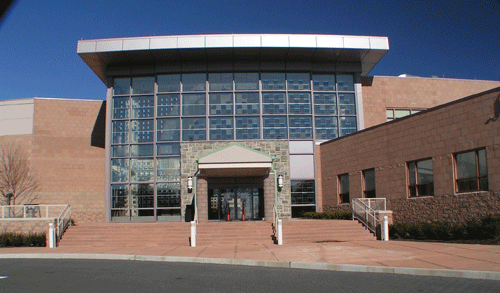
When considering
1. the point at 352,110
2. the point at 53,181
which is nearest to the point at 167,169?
the point at 53,181

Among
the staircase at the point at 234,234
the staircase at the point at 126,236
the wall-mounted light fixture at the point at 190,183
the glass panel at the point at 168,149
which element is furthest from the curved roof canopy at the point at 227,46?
the staircase at the point at 234,234

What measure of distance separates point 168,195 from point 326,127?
10833mm

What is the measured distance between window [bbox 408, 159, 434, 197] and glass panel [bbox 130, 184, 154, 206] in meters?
15.3

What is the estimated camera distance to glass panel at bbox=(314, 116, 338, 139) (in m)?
29.5

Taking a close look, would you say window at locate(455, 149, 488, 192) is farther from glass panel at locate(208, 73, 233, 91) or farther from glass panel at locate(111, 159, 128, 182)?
glass panel at locate(111, 159, 128, 182)

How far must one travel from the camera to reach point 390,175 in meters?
22.8

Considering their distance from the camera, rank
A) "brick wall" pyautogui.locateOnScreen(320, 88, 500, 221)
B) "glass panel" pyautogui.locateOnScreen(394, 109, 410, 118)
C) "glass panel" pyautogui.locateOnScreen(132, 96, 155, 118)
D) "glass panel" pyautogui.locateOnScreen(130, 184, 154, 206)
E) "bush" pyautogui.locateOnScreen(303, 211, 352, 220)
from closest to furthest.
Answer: "brick wall" pyautogui.locateOnScreen(320, 88, 500, 221) < "bush" pyautogui.locateOnScreen(303, 211, 352, 220) < "glass panel" pyautogui.locateOnScreen(130, 184, 154, 206) < "glass panel" pyautogui.locateOnScreen(132, 96, 155, 118) < "glass panel" pyautogui.locateOnScreen(394, 109, 410, 118)

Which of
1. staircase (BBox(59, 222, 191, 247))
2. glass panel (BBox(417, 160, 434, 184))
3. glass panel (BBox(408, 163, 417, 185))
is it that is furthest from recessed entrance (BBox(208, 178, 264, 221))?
Answer: glass panel (BBox(417, 160, 434, 184))

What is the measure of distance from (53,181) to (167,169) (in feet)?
24.5

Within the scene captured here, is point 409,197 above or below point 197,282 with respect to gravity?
above

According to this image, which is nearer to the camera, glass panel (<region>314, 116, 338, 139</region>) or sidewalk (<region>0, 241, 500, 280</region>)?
sidewalk (<region>0, 241, 500, 280</region>)

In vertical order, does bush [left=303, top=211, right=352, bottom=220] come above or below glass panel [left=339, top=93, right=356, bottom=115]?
below

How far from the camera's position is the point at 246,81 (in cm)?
2981

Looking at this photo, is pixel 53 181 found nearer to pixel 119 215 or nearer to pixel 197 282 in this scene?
pixel 119 215
